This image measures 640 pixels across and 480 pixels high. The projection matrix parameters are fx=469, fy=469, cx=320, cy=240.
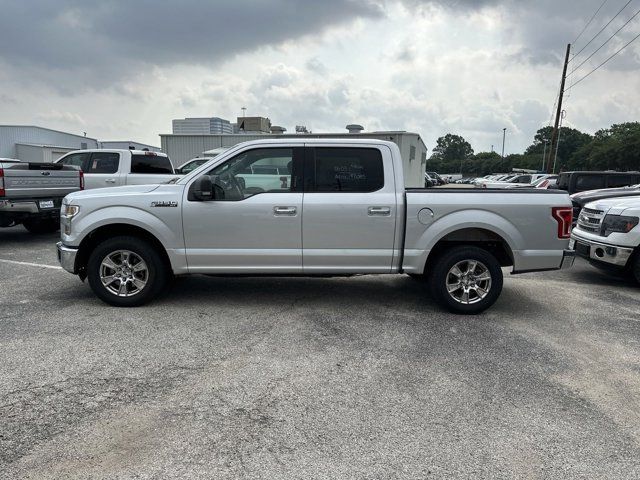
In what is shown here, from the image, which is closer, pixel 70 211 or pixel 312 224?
pixel 312 224

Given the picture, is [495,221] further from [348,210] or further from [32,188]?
[32,188]

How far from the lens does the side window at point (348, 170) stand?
207 inches

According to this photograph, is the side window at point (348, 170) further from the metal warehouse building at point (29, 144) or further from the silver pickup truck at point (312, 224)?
the metal warehouse building at point (29, 144)

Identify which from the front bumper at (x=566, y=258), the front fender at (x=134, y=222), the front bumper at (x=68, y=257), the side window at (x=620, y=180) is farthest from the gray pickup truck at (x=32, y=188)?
the side window at (x=620, y=180)

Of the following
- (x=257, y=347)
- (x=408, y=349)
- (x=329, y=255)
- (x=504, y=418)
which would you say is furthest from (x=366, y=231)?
(x=504, y=418)

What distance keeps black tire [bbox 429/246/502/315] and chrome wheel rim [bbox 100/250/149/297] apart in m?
3.31

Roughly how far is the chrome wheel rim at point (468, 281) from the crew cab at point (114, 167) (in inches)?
313

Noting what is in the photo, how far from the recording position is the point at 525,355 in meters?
4.30

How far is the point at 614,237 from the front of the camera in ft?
22.4

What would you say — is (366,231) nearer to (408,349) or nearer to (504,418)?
(408,349)

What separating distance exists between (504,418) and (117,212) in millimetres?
4342

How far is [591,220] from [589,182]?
5902 millimetres

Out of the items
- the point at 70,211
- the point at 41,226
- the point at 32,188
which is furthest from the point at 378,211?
the point at 41,226

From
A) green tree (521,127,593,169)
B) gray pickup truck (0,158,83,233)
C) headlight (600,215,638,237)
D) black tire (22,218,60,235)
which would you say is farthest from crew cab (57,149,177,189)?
green tree (521,127,593,169)
